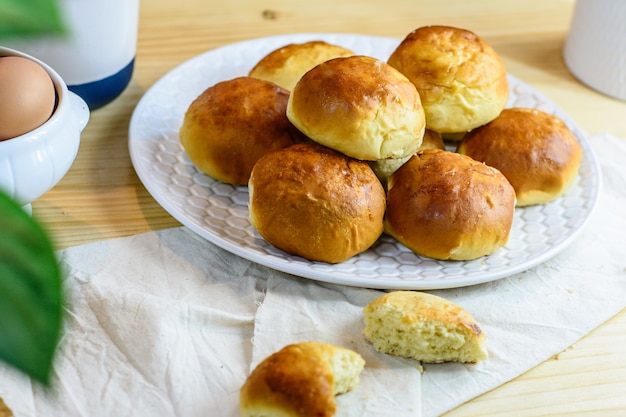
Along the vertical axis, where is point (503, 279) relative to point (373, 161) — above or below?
below

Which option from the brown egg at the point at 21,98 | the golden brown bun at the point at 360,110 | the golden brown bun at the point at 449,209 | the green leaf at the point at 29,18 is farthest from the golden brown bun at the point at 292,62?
the green leaf at the point at 29,18

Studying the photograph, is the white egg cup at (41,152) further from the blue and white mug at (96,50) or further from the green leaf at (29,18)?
the green leaf at (29,18)

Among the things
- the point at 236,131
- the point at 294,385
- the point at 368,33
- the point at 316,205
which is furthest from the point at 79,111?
the point at 368,33

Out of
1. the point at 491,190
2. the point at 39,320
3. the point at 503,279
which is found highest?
the point at 39,320

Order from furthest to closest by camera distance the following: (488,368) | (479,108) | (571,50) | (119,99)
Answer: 1. (571,50)
2. (119,99)
3. (479,108)
4. (488,368)

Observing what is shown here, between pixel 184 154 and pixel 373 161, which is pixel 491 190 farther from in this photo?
pixel 184 154

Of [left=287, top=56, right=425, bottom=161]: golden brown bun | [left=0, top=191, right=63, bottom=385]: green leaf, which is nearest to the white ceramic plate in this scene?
[left=287, top=56, right=425, bottom=161]: golden brown bun

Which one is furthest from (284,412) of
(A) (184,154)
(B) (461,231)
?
(A) (184,154)
